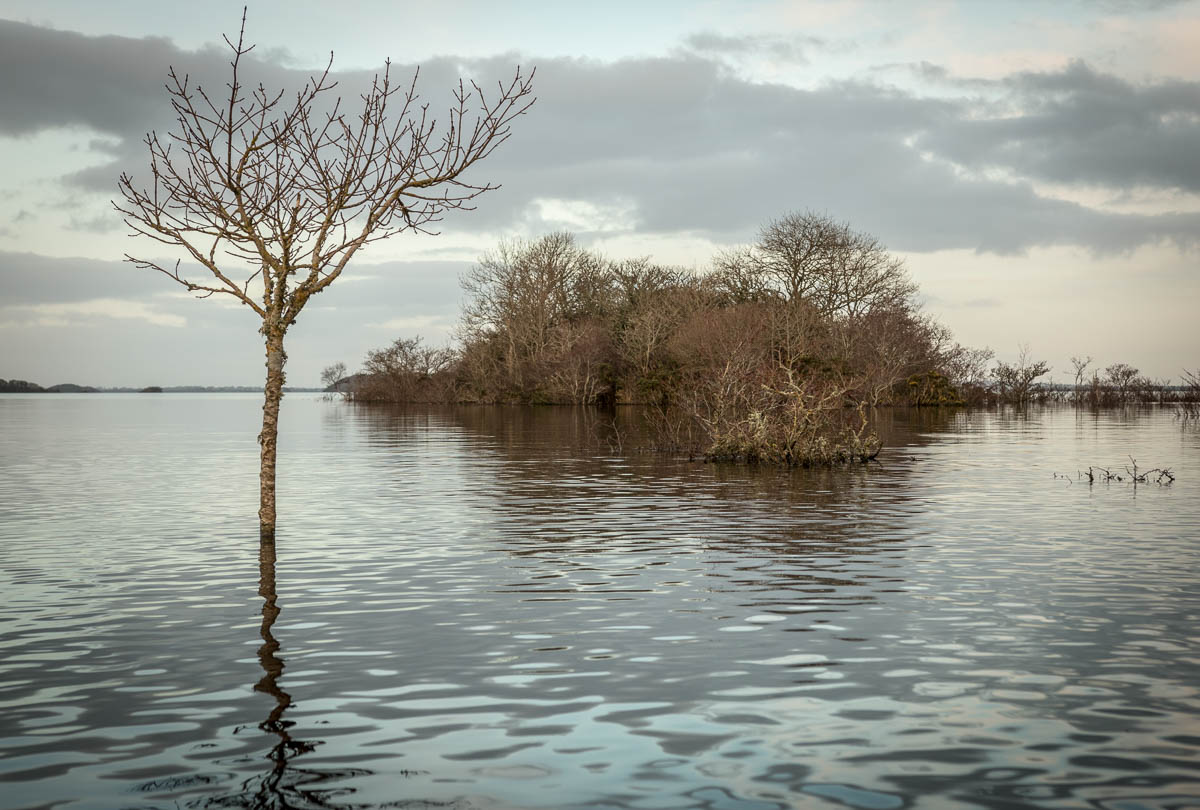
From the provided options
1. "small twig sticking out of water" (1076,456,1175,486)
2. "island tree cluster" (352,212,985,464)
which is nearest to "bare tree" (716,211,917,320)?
"island tree cluster" (352,212,985,464)

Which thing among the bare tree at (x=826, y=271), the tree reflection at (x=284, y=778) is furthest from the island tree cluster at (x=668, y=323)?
the tree reflection at (x=284, y=778)

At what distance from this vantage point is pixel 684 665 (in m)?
8.58

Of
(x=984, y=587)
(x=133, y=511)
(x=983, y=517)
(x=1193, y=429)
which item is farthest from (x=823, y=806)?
(x=1193, y=429)

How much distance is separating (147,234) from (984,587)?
11774 mm

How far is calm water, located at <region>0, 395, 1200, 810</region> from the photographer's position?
241 inches

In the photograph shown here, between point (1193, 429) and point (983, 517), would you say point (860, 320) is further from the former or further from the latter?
point (983, 517)

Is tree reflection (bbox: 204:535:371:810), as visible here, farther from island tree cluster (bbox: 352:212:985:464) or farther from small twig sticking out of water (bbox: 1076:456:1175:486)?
island tree cluster (bbox: 352:212:985:464)

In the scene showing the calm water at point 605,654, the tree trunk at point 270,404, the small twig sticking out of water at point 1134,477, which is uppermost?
the tree trunk at point 270,404

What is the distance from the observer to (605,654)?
8.96m

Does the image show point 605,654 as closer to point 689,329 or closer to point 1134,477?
point 1134,477

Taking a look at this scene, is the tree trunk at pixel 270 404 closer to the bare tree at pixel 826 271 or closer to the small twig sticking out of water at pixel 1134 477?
the small twig sticking out of water at pixel 1134 477

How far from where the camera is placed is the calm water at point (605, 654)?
20.1 ft

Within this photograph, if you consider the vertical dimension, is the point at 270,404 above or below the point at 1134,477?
above

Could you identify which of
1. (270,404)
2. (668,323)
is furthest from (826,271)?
(270,404)
